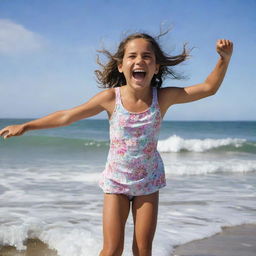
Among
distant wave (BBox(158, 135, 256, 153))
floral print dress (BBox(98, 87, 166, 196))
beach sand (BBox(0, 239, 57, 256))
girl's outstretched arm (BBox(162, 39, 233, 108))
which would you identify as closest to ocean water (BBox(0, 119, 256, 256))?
beach sand (BBox(0, 239, 57, 256))

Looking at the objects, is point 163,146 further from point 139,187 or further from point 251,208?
point 139,187

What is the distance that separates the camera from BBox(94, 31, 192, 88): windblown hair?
126 inches

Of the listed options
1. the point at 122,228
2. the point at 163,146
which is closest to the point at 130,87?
the point at 122,228

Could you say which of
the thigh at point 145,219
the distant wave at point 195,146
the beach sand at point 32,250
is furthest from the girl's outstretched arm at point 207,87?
the distant wave at point 195,146

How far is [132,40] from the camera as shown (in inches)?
124

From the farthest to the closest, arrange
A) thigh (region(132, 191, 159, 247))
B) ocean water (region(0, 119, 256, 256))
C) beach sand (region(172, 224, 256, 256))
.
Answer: ocean water (region(0, 119, 256, 256)) → beach sand (region(172, 224, 256, 256)) → thigh (region(132, 191, 159, 247))

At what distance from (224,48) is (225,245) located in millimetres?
2219

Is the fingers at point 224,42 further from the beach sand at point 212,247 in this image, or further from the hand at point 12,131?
the beach sand at point 212,247

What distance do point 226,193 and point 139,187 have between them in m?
4.29

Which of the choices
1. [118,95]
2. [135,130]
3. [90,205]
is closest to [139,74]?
[118,95]

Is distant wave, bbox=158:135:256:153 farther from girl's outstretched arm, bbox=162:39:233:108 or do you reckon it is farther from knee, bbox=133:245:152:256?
knee, bbox=133:245:152:256

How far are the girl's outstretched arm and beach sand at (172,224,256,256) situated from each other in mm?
1664

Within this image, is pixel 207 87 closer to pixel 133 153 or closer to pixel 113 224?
pixel 133 153

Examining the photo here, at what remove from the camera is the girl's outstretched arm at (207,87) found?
295 centimetres
